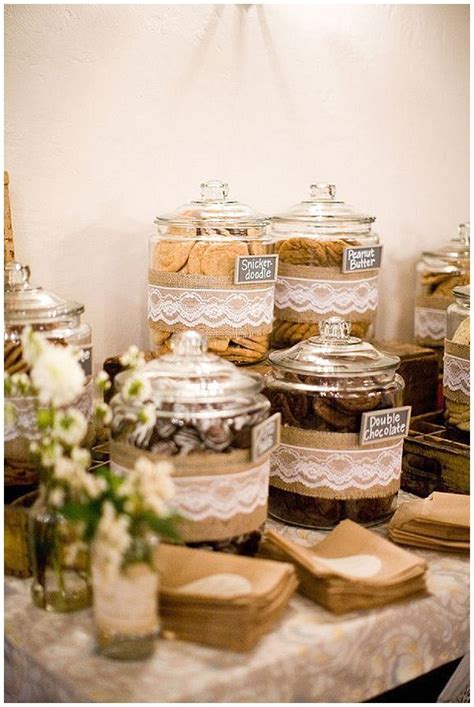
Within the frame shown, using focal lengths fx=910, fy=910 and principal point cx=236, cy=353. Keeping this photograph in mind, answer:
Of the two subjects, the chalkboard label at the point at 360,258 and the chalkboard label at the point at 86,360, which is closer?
the chalkboard label at the point at 86,360

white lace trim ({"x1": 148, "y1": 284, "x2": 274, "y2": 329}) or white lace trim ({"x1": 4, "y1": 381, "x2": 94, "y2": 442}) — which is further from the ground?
white lace trim ({"x1": 148, "y1": 284, "x2": 274, "y2": 329})

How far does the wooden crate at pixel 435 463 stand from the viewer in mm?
1882

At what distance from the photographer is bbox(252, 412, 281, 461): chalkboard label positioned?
1386mm

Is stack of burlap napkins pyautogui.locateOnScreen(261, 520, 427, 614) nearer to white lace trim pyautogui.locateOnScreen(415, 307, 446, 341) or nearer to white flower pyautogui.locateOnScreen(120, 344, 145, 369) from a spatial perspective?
white flower pyautogui.locateOnScreen(120, 344, 145, 369)

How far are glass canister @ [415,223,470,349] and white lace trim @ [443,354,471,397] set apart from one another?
0.48 meters

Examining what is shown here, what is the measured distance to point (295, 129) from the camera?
2293 millimetres

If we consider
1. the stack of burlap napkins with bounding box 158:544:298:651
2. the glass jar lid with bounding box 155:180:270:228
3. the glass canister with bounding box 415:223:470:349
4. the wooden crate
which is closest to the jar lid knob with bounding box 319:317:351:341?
the glass jar lid with bounding box 155:180:270:228

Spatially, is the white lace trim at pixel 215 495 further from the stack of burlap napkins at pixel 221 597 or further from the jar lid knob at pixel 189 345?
the jar lid knob at pixel 189 345

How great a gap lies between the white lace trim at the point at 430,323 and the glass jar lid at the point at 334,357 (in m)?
0.76

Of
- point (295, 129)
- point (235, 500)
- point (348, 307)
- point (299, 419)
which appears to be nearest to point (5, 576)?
point (235, 500)

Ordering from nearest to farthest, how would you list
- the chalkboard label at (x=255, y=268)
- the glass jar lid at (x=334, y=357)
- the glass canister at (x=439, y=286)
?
the glass jar lid at (x=334, y=357) → the chalkboard label at (x=255, y=268) → the glass canister at (x=439, y=286)

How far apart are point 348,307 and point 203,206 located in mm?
381

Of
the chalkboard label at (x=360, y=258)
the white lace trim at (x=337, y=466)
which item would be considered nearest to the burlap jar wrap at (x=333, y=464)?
the white lace trim at (x=337, y=466)

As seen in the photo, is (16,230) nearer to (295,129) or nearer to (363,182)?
(295,129)
